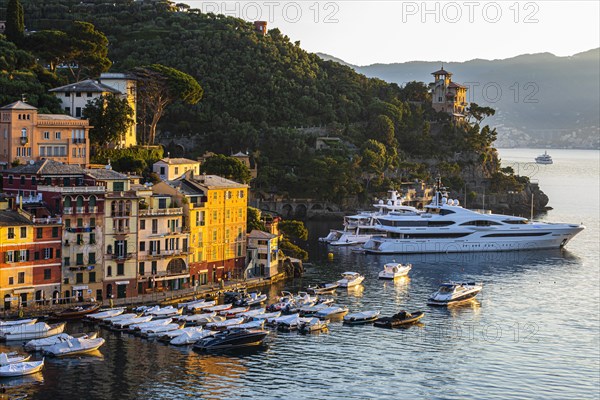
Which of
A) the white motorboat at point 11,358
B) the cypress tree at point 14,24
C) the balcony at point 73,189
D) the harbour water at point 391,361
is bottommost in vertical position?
the harbour water at point 391,361

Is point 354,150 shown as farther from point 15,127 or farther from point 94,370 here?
point 94,370

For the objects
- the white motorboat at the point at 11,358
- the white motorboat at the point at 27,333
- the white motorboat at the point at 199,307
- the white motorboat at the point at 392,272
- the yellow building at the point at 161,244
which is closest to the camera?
the white motorboat at the point at 11,358

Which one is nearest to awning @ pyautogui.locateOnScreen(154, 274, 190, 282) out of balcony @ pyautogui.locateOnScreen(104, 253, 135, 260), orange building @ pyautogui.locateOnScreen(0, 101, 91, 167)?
balcony @ pyautogui.locateOnScreen(104, 253, 135, 260)

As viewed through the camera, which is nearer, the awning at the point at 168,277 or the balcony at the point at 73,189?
the balcony at the point at 73,189

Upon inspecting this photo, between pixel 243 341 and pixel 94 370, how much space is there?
1085 centimetres

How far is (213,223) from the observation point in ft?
291

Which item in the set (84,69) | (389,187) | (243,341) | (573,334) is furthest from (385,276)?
(389,187)

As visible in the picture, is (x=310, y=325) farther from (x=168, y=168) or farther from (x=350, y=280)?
(x=168, y=168)

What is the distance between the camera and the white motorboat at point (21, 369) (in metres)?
58.4

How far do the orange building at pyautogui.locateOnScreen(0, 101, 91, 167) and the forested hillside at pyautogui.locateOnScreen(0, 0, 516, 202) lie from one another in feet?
180

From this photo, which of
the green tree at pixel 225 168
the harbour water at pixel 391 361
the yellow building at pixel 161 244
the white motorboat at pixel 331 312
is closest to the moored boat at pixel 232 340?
the harbour water at pixel 391 361

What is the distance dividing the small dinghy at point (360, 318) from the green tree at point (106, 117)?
36869mm

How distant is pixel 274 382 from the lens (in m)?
60.9

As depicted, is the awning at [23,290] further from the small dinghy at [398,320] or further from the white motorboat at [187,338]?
the small dinghy at [398,320]
